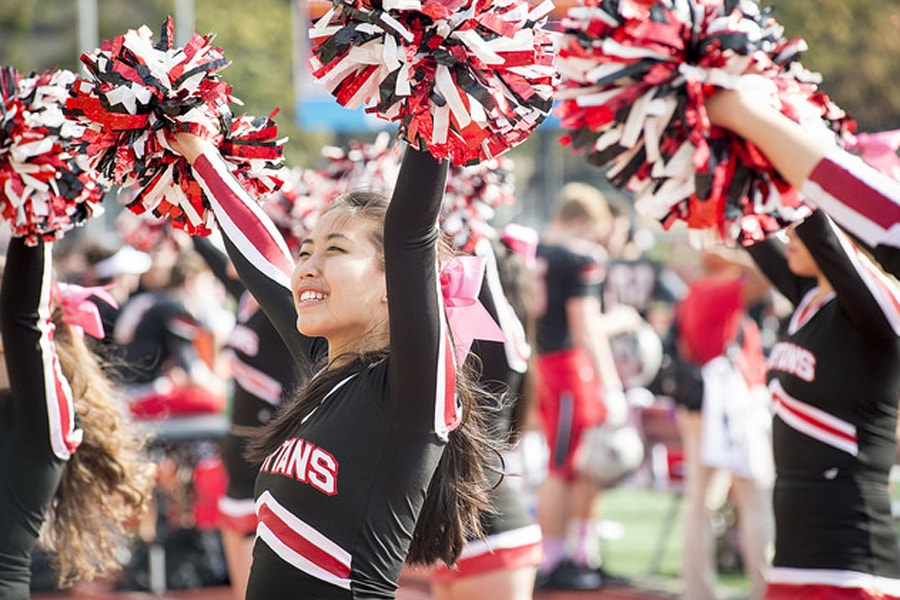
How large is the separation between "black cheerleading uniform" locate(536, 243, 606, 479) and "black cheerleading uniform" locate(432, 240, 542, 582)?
2535 millimetres

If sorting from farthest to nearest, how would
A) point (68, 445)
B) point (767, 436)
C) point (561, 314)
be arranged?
point (561, 314) < point (767, 436) < point (68, 445)

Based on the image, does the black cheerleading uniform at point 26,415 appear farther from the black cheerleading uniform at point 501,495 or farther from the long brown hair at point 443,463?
the black cheerleading uniform at point 501,495

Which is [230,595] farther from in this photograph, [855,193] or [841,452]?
[855,193]

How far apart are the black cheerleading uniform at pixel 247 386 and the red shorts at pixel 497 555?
1105 millimetres

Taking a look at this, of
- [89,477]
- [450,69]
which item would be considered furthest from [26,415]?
[450,69]

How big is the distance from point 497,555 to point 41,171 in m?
1.61

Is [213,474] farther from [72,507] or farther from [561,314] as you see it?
[72,507]

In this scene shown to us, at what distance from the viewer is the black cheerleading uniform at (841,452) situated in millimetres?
2906

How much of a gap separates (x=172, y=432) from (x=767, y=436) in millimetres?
3344

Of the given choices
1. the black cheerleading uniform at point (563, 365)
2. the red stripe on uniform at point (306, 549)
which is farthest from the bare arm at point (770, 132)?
the black cheerleading uniform at point (563, 365)

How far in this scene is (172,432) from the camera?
282 inches

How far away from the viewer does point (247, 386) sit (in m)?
4.58

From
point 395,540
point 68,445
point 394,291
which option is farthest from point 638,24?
point 68,445

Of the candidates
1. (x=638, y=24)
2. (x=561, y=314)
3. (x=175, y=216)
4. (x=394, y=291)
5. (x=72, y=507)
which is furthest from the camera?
(x=561, y=314)
